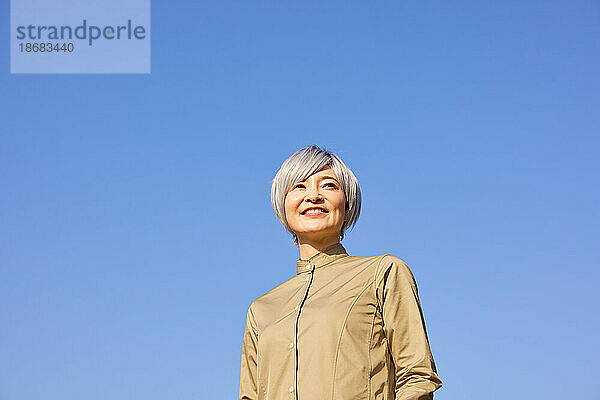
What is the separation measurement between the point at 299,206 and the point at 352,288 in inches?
24.6

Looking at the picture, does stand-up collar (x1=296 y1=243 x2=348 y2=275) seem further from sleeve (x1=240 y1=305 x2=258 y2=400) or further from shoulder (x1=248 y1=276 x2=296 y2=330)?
sleeve (x1=240 y1=305 x2=258 y2=400)

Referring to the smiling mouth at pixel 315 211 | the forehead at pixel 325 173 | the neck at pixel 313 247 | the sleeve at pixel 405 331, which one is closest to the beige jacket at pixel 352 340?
the sleeve at pixel 405 331

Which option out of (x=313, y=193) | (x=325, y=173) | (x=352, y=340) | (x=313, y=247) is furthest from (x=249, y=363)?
(x=325, y=173)

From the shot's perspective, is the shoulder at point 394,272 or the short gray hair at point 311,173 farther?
the short gray hair at point 311,173

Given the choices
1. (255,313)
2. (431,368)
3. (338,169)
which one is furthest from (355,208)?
(431,368)

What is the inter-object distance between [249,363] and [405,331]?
1104 mm

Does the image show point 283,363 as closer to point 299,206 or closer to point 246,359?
point 246,359

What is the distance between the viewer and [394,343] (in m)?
Result: 4.05

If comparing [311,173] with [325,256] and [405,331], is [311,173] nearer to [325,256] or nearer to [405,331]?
[325,256]

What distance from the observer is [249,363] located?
473 cm

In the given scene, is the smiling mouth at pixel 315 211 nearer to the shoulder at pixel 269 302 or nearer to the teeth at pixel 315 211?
the teeth at pixel 315 211

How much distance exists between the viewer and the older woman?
3.98 meters

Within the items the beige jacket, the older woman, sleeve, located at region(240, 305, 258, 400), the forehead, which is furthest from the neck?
sleeve, located at region(240, 305, 258, 400)

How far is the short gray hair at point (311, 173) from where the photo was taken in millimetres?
4617
